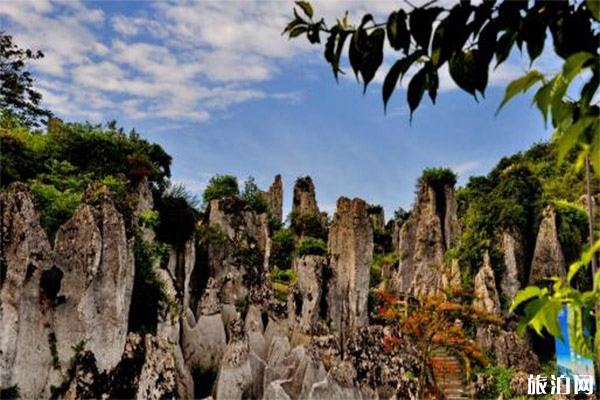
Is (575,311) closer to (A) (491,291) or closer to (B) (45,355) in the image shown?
(B) (45,355)

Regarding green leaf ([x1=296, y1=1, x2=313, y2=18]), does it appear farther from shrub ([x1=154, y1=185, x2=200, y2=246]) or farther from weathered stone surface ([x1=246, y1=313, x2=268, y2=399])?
shrub ([x1=154, y1=185, x2=200, y2=246])

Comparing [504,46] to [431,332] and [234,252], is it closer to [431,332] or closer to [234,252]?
[431,332]

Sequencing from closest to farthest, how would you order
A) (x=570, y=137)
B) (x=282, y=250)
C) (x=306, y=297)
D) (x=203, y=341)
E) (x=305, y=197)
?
1. (x=570, y=137)
2. (x=203, y=341)
3. (x=306, y=297)
4. (x=282, y=250)
5. (x=305, y=197)

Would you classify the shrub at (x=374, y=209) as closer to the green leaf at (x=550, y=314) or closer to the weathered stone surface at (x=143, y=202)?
the weathered stone surface at (x=143, y=202)

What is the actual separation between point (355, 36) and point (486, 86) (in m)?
0.31

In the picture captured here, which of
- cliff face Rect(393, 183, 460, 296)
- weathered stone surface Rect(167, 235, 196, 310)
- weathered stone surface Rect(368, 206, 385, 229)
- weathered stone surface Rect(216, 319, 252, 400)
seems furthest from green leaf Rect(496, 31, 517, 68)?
weathered stone surface Rect(368, 206, 385, 229)

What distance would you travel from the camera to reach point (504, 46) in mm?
1295

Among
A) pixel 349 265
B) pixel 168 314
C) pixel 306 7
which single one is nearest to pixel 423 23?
pixel 306 7

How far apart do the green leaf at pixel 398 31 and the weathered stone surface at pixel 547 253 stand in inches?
852

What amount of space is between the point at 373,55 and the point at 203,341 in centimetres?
1408

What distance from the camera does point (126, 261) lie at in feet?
35.4

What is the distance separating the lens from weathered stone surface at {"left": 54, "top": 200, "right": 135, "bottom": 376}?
10.2 metres

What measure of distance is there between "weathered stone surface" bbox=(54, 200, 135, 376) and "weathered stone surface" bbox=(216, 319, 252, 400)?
307 cm

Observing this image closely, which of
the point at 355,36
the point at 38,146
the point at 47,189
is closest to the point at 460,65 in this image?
the point at 355,36
